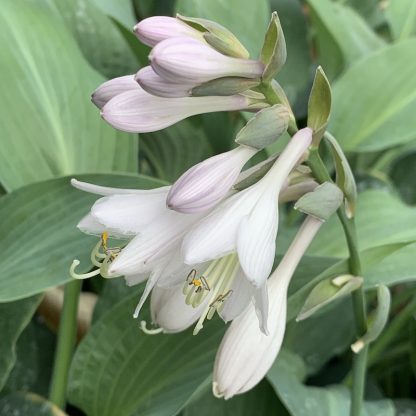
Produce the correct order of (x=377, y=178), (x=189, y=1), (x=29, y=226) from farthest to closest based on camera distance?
(x=377, y=178)
(x=189, y=1)
(x=29, y=226)

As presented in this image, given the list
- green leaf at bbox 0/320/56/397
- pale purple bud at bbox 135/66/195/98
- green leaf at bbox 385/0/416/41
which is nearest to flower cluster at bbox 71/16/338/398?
pale purple bud at bbox 135/66/195/98

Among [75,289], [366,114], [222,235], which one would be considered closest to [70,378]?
[75,289]

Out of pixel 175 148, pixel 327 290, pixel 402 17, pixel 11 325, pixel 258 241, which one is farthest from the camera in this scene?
pixel 402 17

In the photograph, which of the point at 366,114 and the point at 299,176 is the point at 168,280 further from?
the point at 366,114

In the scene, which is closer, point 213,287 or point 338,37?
point 213,287

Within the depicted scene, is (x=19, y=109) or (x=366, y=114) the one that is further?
(x=366, y=114)

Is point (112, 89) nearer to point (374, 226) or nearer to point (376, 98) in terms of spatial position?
point (374, 226)

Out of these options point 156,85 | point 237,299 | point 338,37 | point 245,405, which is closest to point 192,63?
point 156,85
